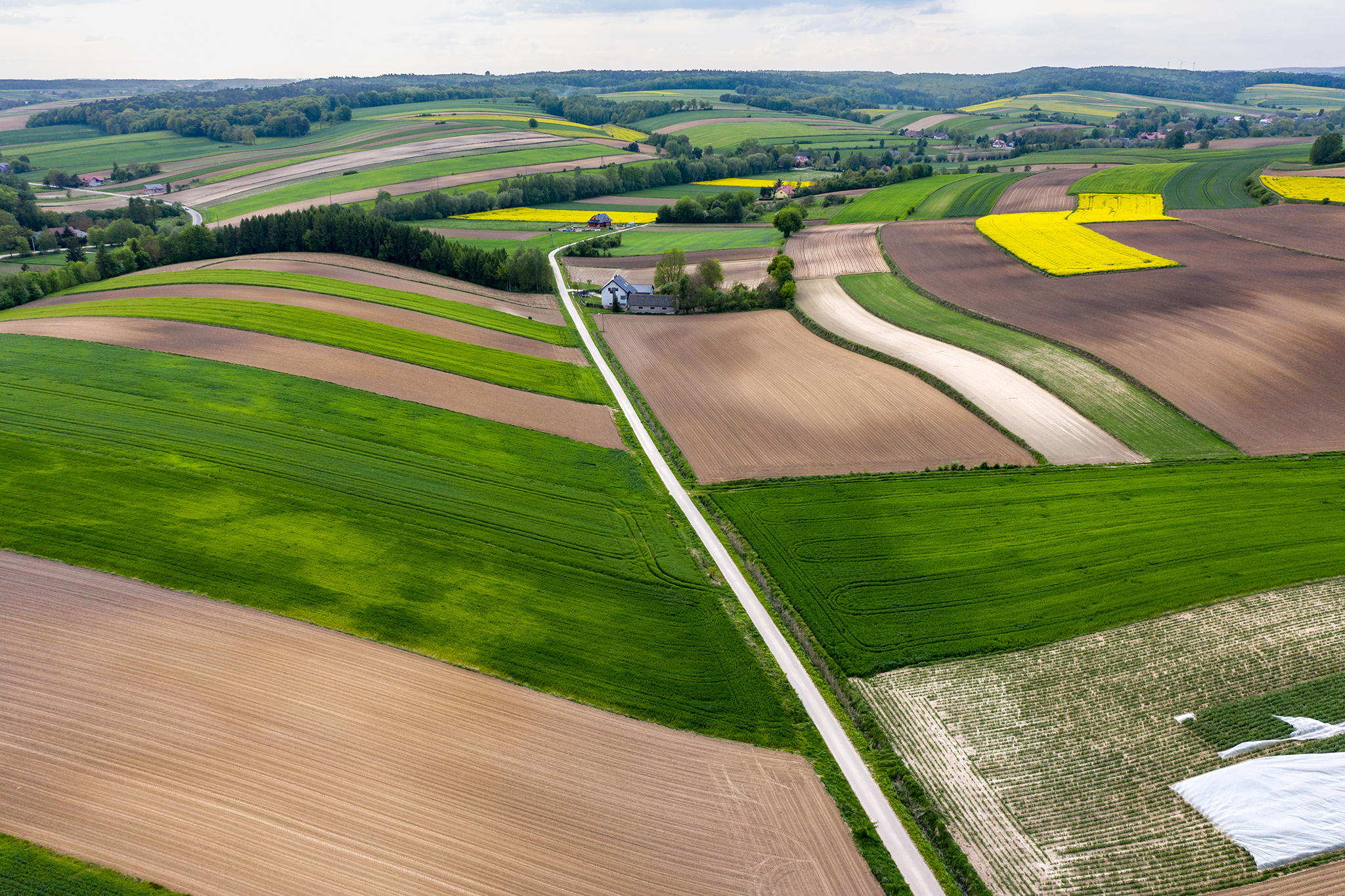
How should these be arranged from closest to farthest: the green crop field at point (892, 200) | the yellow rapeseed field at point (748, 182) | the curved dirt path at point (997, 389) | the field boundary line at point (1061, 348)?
the curved dirt path at point (997, 389), the field boundary line at point (1061, 348), the green crop field at point (892, 200), the yellow rapeseed field at point (748, 182)

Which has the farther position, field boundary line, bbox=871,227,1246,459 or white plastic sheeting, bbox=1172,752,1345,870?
field boundary line, bbox=871,227,1246,459

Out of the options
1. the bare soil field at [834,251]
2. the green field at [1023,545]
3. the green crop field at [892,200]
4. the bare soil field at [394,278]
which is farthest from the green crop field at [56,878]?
the green crop field at [892,200]

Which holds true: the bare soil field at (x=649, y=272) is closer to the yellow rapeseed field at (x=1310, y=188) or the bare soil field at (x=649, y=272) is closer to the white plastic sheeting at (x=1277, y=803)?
the white plastic sheeting at (x=1277, y=803)

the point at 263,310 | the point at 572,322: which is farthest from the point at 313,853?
the point at 572,322

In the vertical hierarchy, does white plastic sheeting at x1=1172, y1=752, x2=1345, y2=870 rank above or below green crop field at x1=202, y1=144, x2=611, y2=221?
below

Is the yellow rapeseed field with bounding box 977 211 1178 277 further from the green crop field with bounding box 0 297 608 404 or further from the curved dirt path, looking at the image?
the green crop field with bounding box 0 297 608 404

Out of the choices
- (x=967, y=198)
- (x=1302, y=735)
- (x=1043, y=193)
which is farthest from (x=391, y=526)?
(x=1043, y=193)

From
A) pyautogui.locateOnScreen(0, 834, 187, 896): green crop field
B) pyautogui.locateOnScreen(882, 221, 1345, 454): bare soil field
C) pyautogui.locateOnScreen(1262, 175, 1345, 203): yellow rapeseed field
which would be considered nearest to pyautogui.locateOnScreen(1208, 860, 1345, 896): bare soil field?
pyautogui.locateOnScreen(0, 834, 187, 896): green crop field
